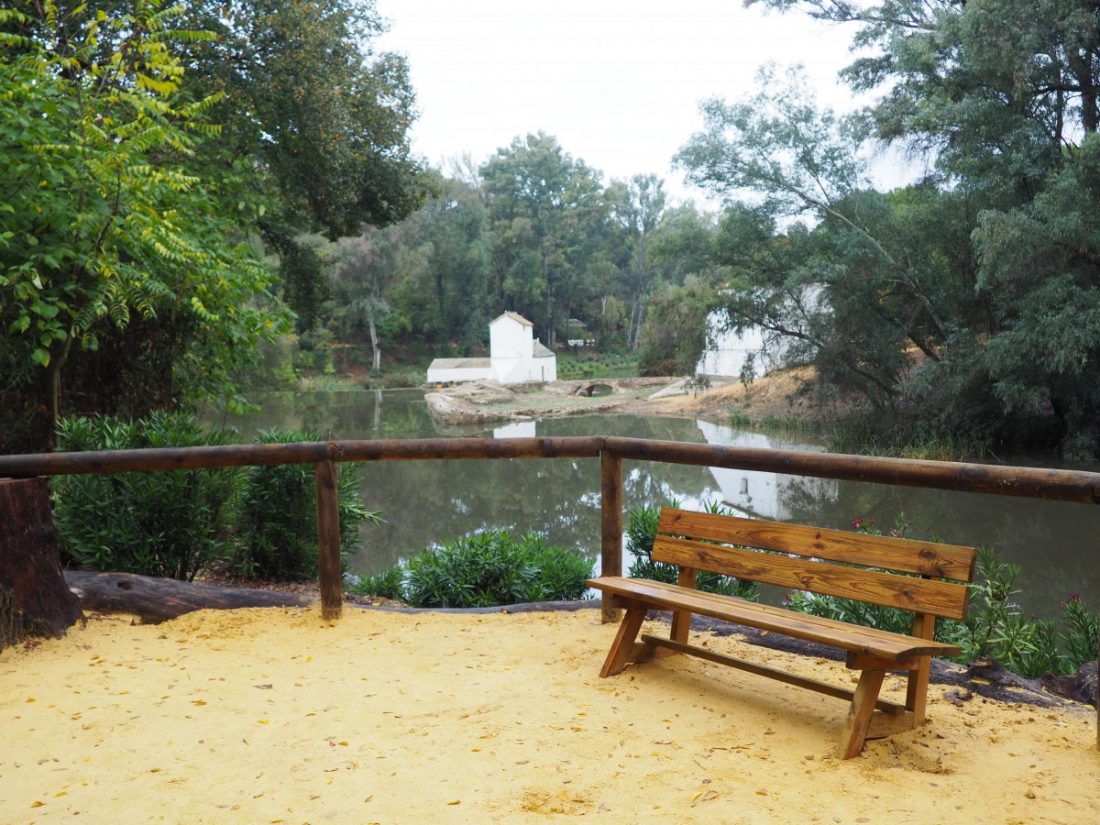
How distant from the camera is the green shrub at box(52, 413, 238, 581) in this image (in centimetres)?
544

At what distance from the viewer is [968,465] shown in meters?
3.16

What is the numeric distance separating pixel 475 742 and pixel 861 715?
124 cm

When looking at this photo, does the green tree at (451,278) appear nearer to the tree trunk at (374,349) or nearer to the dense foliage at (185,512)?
the tree trunk at (374,349)

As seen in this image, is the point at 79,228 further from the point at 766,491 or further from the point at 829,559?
the point at 766,491

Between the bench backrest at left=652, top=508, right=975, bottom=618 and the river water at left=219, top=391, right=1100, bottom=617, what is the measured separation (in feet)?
15.2

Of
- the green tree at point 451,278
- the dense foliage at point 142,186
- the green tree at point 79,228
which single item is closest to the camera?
the green tree at point 79,228

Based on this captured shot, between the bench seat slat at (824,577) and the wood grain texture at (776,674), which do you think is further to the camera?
the wood grain texture at (776,674)

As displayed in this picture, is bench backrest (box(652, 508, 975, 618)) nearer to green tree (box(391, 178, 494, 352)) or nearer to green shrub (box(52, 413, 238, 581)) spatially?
green shrub (box(52, 413, 238, 581))

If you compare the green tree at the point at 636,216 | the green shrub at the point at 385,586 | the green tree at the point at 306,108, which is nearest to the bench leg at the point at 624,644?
the green shrub at the point at 385,586

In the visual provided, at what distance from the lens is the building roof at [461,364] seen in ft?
156

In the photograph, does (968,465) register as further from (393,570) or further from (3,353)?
(3,353)

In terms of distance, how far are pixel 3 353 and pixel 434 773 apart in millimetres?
5311

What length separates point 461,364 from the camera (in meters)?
48.3

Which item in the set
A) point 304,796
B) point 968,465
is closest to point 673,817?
point 304,796
